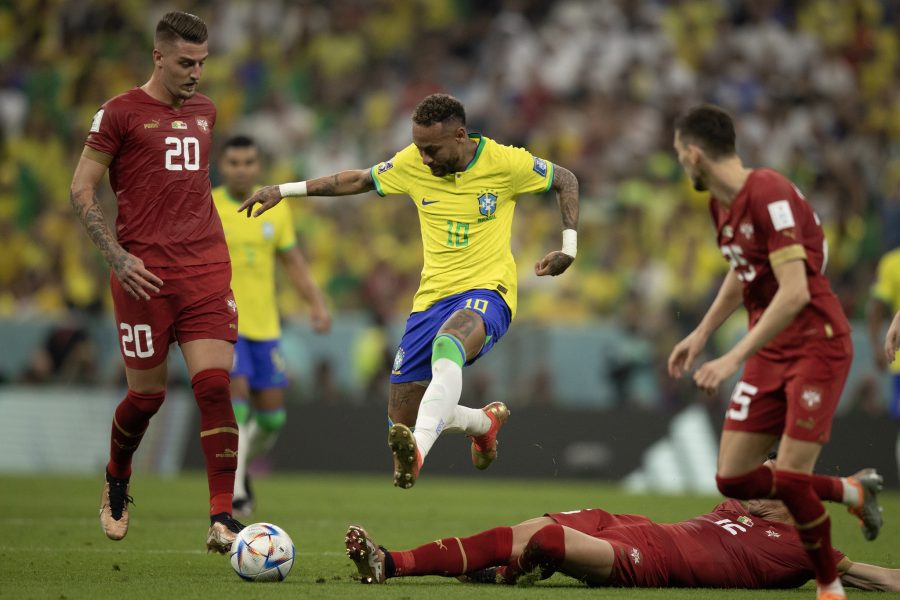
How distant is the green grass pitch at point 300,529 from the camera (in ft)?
22.5

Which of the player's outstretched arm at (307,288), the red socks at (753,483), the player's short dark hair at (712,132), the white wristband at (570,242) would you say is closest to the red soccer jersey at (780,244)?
the player's short dark hair at (712,132)

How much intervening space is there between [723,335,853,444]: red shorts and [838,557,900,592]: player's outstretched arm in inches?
43.9

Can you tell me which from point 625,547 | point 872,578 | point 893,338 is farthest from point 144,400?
point 893,338

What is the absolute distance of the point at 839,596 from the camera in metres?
6.30

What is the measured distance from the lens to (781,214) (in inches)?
246

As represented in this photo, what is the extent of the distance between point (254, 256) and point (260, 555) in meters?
5.02

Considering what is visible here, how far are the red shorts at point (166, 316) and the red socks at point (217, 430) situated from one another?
298 millimetres

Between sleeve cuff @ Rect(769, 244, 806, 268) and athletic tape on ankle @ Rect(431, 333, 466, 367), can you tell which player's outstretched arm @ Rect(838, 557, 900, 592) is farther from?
athletic tape on ankle @ Rect(431, 333, 466, 367)

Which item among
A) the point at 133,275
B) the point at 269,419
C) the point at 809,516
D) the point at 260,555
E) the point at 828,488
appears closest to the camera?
the point at 809,516

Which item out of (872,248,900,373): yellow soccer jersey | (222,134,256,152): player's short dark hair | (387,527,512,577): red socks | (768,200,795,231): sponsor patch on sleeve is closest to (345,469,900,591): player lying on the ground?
(387,527,512,577): red socks

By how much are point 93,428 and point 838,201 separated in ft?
35.6

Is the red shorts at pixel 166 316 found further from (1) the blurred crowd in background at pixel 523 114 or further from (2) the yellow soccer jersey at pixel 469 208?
(1) the blurred crowd in background at pixel 523 114

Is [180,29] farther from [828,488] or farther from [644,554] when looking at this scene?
[828,488]

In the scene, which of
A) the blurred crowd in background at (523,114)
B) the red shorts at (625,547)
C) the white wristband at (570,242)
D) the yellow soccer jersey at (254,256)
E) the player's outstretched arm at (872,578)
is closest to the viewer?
the red shorts at (625,547)
